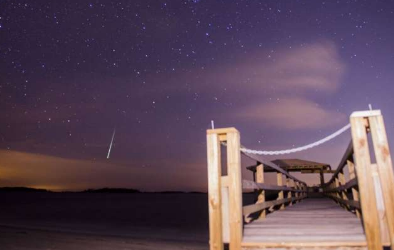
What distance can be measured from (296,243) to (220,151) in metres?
1.24

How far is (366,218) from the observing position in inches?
112

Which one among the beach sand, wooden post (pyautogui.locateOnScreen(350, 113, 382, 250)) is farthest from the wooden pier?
the beach sand

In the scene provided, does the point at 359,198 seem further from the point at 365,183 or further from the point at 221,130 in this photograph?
the point at 221,130

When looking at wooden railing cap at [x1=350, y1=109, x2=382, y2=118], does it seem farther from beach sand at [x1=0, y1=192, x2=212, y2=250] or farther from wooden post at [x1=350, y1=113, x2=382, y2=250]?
beach sand at [x1=0, y1=192, x2=212, y2=250]

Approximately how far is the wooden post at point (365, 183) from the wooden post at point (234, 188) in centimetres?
122

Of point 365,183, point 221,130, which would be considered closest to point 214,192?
point 221,130

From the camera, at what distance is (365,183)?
2.90 metres

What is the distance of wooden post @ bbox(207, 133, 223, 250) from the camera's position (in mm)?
2971

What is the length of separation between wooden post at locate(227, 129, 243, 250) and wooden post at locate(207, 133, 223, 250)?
12 cm

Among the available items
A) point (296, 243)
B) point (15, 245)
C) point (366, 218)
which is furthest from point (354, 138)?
point (15, 245)

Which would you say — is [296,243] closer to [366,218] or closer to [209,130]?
[366,218]

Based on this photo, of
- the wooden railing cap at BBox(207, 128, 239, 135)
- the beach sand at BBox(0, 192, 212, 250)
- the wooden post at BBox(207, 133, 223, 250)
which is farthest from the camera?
the beach sand at BBox(0, 192, 212, 250)

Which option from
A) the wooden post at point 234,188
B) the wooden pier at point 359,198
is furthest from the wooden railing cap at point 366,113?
the wooden post at point 234,188

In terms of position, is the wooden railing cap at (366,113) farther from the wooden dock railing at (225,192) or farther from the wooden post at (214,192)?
the wooden post at (214,192)
